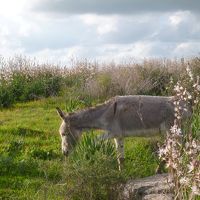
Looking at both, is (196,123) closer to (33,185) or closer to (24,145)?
(33,185)

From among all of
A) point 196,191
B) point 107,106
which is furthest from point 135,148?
point 196,191

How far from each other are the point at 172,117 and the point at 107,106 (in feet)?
4.28

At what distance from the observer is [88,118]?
37.7ft

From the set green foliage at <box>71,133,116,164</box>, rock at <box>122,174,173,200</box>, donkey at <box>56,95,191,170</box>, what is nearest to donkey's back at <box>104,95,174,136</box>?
donkey at <box>56,95,191,170</box>

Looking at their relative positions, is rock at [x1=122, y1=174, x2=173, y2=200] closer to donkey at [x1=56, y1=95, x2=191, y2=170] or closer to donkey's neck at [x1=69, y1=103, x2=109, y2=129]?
donkey at [x1=56, y1=95, x2=191, y2=170]

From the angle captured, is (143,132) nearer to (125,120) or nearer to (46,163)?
(125,120)

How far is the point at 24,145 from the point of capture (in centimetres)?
1398

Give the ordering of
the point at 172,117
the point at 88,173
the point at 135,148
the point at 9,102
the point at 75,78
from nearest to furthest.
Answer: the point at 88,173 → the point at 172,117 → the point at 135,148 → the point at 9,102 → the point at 75,78

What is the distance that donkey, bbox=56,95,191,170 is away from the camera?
11.2 metres

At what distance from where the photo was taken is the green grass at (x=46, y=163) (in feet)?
25.7

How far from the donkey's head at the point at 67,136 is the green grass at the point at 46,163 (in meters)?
0.29

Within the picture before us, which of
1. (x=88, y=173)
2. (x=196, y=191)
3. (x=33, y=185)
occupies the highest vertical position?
(x=196, y=191)

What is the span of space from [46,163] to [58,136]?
5.12 meters

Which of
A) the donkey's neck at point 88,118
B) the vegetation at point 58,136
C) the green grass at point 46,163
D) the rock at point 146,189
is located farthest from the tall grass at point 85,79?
the rock at point 146,189
